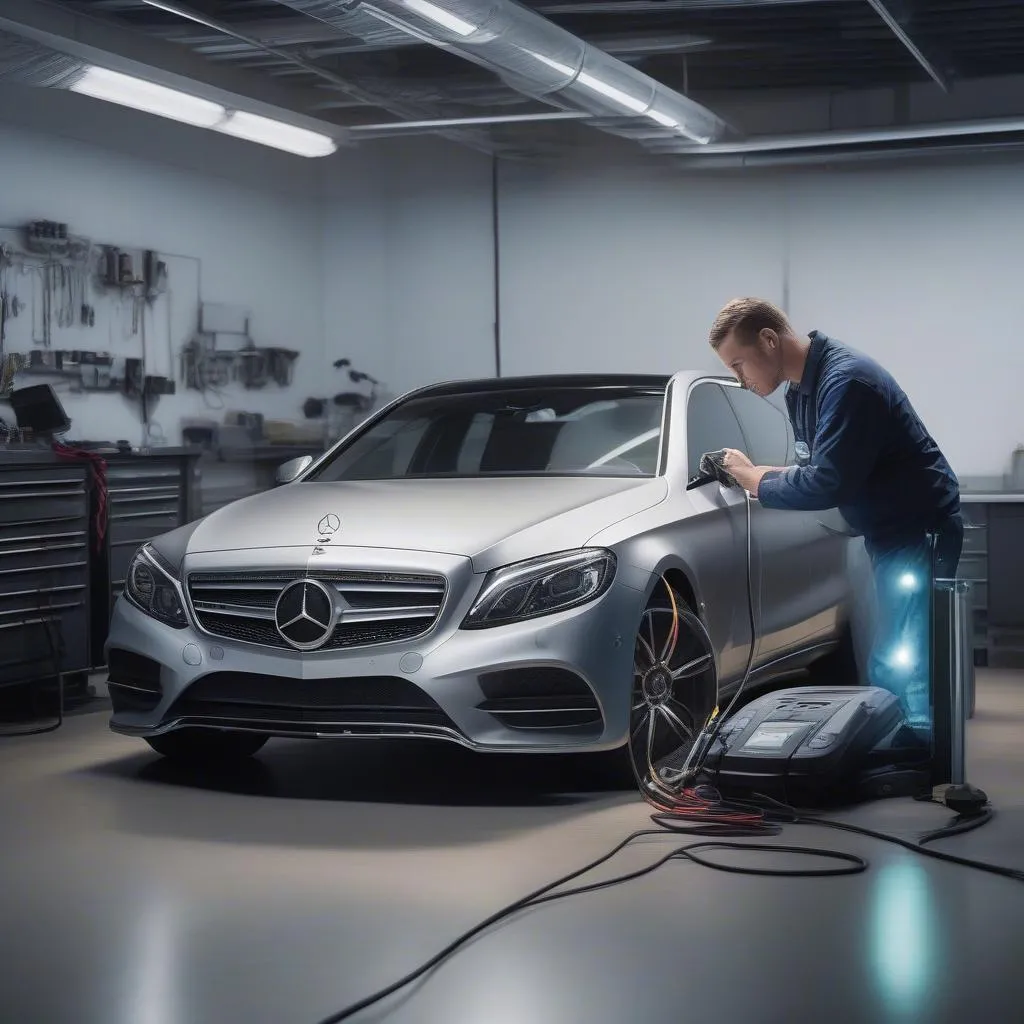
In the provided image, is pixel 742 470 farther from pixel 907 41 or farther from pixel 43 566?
pixel 907 41

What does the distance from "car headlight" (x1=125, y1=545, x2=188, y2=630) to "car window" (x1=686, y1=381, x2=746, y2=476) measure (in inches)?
63.4

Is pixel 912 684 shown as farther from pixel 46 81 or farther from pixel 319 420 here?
pixel 319 420

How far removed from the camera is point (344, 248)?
1082 cm

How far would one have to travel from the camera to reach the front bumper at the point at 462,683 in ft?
13.0

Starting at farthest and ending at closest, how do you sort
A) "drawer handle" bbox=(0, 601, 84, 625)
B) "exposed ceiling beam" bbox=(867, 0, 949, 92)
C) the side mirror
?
"exposed ceiling beam" bbox=(867, 0, 949, 92)
"drawer handle" bbox=(0, 601, 84, 625)
the side mirror

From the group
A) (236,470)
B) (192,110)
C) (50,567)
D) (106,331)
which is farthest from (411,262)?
(50,567)

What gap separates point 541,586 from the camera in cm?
406

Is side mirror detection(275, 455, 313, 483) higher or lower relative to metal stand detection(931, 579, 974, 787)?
higher

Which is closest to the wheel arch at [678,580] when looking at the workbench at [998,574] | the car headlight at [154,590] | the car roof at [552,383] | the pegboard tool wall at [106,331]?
the car roof at [552,383]

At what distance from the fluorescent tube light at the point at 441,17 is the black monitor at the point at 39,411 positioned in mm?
2556

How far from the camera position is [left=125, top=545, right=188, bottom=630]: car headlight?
14.3ft

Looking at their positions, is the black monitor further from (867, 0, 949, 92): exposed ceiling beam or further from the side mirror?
(867, 0, 949, 92): exposed ceiling beam

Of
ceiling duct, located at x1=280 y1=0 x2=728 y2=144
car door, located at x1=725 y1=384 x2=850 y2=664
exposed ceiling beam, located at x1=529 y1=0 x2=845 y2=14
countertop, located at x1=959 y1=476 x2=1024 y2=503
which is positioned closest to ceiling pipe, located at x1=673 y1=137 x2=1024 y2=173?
ceiling duct, located at x1=280 y1=0 x2=728 y2=144

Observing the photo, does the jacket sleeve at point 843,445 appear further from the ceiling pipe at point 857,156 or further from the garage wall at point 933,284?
the garage wall at point 933,284
